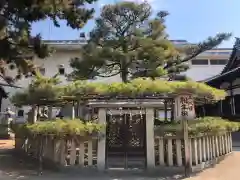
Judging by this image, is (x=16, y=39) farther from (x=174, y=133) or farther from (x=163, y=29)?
(x=163, y=29)

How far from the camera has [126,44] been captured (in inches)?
626

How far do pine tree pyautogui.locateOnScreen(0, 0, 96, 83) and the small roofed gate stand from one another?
9.14 ft

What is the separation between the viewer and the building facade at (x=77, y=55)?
25.2 meters

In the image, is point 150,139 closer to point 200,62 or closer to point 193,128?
point 193,128

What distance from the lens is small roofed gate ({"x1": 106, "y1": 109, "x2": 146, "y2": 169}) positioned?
8719 millimetres

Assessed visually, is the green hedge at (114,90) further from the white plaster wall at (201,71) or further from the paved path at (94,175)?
the white plaster wall at (201,71)

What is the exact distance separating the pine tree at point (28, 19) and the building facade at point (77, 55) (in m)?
15.6

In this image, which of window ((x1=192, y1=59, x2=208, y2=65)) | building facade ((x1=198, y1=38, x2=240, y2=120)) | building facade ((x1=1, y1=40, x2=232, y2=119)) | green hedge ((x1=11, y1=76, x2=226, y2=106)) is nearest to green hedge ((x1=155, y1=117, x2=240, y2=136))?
green hedge ((x1=11, y1=76, x2=226, y2=106))

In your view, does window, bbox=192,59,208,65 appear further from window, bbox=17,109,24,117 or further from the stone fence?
the stone fence

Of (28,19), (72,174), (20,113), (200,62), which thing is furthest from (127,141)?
(200,62)

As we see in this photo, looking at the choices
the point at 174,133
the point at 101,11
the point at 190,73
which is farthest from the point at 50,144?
the point at 190,73

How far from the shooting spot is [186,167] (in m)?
7.96

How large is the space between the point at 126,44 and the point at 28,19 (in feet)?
27.0

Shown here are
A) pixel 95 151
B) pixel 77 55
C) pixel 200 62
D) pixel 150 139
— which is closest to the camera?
pixel 150 139
